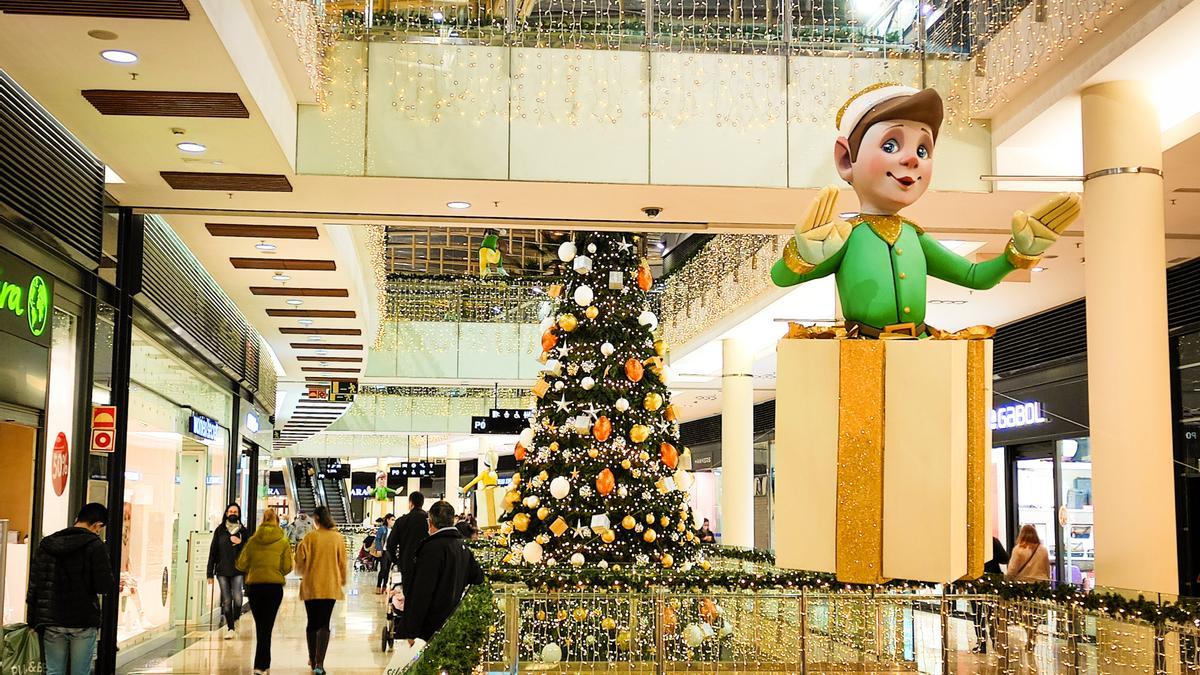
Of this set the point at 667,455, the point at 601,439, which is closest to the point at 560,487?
the point at 601,439

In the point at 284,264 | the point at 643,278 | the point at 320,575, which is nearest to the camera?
the point at 320,575

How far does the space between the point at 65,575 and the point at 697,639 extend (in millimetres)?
3947

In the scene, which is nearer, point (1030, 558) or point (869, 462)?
point (869, 462)

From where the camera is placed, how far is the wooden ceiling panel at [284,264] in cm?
1353

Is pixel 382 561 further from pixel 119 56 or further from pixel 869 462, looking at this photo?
pixel 869 462

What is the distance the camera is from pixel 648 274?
11.8 meters

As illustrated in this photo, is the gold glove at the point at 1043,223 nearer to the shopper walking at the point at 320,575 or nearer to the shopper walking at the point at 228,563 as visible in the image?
the shopper walking at the point at 320,575

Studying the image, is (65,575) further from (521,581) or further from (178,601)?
(178,601)

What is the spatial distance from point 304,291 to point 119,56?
345 inches

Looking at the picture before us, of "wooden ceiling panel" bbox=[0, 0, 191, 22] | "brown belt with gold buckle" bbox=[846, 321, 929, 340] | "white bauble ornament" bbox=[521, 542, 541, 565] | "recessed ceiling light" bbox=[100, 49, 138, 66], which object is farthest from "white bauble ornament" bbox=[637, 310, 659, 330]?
"brown belt with gold buckle" bbox=[846, 321, 929, 340]

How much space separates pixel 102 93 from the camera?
7477 mm

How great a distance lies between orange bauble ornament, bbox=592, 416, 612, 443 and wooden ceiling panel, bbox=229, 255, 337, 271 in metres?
4.02

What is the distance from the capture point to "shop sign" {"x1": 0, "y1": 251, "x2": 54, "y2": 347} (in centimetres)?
729

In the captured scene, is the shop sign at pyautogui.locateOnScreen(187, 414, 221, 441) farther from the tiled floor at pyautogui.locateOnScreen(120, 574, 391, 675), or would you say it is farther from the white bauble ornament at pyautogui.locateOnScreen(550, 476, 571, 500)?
the white bauble ornament at pyautogui.locateOnScreen(550, 476, 571, 500)
